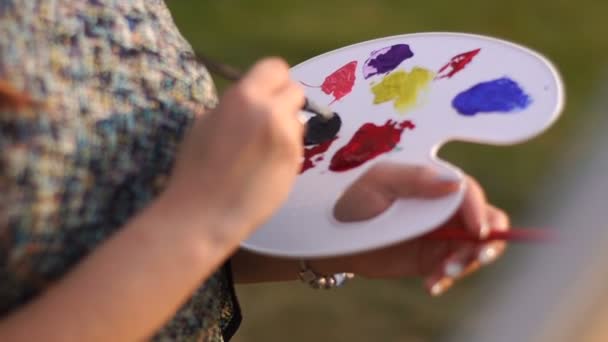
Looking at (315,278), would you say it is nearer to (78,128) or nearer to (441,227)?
(441,227)

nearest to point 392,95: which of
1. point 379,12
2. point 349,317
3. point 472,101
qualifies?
point 472,101

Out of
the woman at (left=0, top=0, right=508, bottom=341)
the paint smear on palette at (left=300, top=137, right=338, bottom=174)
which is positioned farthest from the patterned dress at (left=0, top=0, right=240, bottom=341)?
the paint smear on palette at (left=300, top=137, right=338, bottom=174)

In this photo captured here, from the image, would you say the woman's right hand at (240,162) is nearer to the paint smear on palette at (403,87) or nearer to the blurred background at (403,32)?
the paint smear on palette at (403,87)

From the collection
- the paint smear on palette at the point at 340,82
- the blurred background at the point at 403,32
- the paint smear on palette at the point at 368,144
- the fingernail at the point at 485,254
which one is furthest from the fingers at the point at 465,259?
the blurred background at the point at 403,32

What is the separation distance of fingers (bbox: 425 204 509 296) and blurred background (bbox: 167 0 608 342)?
627 millimetres

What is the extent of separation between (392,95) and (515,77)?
0.36 feet

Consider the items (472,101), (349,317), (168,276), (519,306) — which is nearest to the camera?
(519,306)

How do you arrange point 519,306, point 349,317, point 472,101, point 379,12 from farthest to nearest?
point 379,12
point 349,317
point 472,101
point 519,306

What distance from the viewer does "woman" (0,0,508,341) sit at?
0.55m

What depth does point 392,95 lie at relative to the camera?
2.43 ft

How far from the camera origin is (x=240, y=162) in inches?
22.1

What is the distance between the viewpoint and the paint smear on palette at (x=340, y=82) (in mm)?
779

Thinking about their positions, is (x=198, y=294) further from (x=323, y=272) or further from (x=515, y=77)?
(x=515, y=77)

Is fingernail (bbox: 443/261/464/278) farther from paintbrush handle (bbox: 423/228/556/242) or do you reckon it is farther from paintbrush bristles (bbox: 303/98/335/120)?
paintbrush bristles (bbox: 303/98/335/120)
